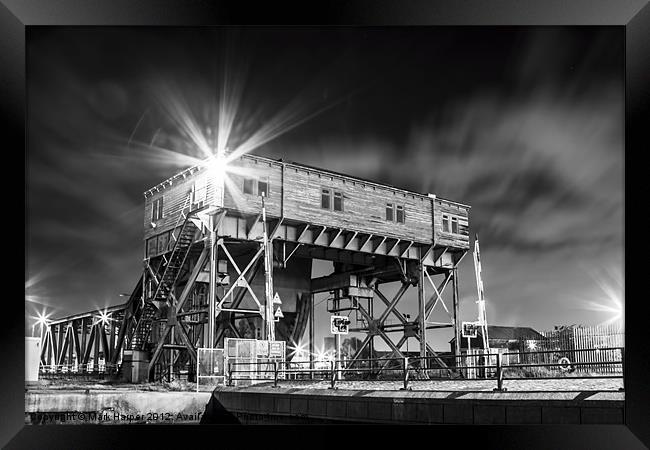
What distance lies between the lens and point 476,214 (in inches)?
1043

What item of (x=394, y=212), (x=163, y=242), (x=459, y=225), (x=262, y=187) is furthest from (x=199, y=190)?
(x=459, y=225)

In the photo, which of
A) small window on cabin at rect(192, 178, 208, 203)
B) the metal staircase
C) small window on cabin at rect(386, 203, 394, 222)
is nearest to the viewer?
small window on cabin at rect(192, 178, 208, 203)

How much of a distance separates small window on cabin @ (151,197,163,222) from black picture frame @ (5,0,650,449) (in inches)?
644

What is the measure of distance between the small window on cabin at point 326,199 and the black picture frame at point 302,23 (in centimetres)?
1757

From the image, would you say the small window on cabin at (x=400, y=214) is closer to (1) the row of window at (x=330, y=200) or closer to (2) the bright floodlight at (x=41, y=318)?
(1) the row of window at (x=330, y=200)

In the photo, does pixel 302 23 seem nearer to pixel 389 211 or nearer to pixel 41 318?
pixel 41 318

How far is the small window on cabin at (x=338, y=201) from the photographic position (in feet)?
99.6

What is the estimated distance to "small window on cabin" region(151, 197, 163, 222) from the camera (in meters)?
29.0

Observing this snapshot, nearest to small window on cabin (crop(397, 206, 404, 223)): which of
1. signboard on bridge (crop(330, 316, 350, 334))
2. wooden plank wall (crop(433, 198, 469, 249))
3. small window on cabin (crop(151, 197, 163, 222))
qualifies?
wooden plank wall (crop(433, 198, 469, 249))

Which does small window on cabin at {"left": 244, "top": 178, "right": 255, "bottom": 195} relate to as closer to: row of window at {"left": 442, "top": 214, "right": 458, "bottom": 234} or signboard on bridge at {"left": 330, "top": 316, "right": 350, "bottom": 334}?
signboard on bridge at {"left": 330, "top": 316, "right": 350, "bottom": 334}

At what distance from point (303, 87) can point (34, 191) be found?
22.9 feet

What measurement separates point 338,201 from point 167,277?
7.69m

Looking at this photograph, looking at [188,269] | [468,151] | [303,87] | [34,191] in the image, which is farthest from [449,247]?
[34,191]

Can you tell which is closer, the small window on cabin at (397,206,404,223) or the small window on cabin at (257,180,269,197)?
the small window on cabin at (257,180,269,197)
